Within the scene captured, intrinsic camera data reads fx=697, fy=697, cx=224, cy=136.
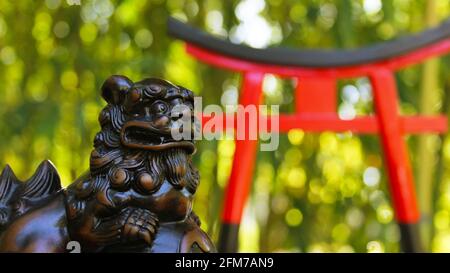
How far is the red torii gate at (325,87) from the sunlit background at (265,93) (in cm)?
41

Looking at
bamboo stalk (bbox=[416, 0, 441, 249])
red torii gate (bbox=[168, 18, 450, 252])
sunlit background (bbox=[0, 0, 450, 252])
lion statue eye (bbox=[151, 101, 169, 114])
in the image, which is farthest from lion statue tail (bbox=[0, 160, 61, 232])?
bamboo stalk (bbox=[416, 0, 441, 249])

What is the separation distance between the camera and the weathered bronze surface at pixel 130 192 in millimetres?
615

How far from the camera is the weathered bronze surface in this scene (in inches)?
24.2

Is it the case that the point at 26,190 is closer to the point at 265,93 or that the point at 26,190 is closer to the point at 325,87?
the point at 325,87

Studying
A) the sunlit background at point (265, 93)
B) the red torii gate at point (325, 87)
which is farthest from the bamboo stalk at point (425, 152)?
the red torii gate at point (325, 87)

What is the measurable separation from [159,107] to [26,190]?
17 centimetres

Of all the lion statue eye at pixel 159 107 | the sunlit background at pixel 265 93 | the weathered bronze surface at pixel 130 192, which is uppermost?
the sunlit background at pixel 265 93

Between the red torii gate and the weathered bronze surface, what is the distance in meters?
0.71

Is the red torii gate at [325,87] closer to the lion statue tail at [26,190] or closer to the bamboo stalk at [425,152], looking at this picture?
the bamboo stalk at [425,152]

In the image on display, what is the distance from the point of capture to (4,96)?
2.05 m

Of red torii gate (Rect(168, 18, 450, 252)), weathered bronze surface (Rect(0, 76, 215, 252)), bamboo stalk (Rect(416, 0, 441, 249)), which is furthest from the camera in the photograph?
bamboo stalk (Rect(416, 0, 441, 249))

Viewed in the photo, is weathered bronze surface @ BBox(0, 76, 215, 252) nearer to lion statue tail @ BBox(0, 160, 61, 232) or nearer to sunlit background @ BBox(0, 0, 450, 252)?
lion statue tail @ BBox(0, 160, 61, 232)
